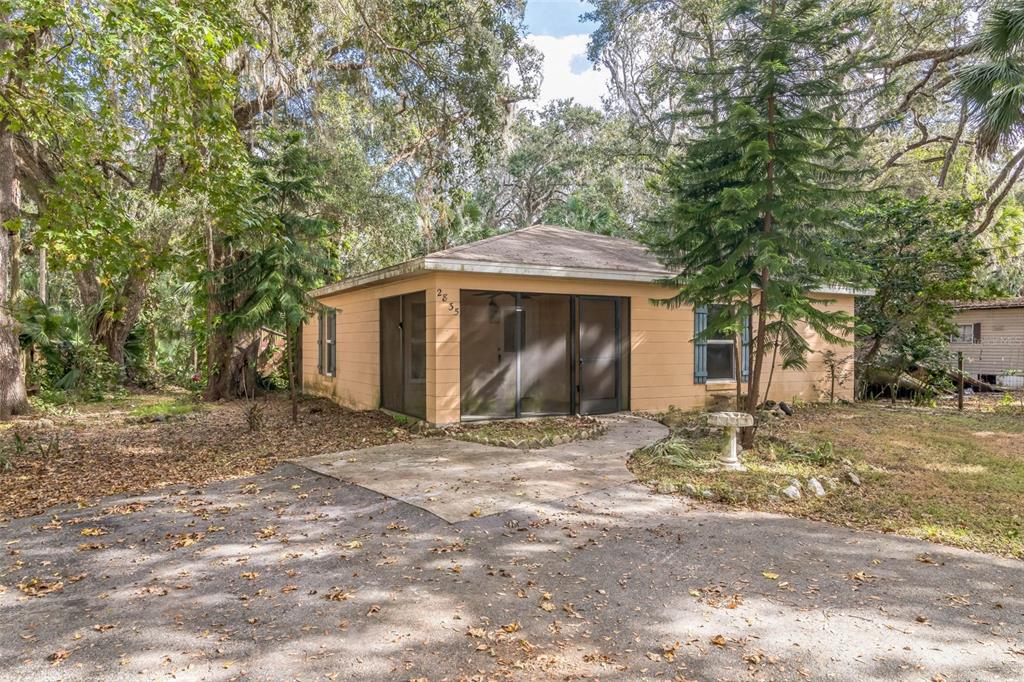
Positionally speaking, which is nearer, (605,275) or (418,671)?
(418,671)

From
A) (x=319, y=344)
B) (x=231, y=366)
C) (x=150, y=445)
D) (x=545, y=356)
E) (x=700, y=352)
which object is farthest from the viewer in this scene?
(x=319, y=344)

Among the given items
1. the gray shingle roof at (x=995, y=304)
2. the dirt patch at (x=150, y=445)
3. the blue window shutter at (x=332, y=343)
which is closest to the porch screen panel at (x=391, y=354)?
the dirt patch at (x=150, y=445)

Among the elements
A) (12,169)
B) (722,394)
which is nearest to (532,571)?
(722,394)

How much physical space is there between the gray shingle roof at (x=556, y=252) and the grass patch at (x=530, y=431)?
2.30 metres

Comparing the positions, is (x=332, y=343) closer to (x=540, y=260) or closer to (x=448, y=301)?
(x=448, y=301)

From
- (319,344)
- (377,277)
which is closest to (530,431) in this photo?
(377,277)

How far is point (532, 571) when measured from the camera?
3367 mm

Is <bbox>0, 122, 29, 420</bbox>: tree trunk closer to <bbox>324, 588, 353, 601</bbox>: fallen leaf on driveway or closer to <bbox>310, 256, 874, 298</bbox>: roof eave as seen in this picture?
<bbox>310, 256, 874, 298</bbox>: roof eave

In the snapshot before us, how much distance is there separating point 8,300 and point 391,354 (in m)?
6.01

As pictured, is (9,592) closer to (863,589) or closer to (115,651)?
(115,651)

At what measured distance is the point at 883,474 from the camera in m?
5.60

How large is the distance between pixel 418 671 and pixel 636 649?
0.97 m

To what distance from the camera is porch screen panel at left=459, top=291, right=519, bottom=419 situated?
8.16 m

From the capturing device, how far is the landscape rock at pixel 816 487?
4967mm
